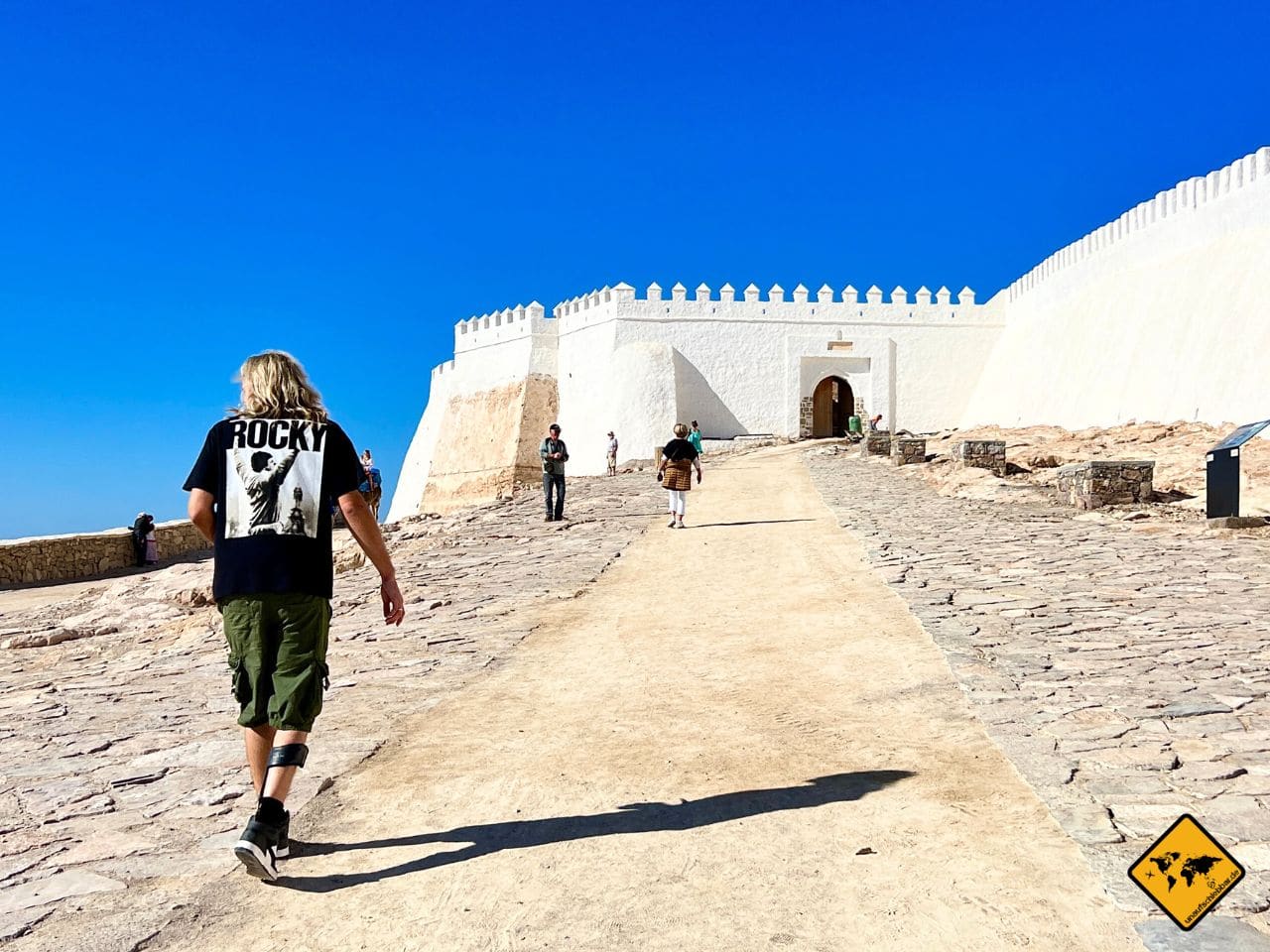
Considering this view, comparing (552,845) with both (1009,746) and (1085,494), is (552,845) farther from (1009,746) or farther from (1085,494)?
(1085,494)

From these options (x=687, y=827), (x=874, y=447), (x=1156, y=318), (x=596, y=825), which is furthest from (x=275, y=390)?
(x=1156, y=318)

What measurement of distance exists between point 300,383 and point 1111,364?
89.7 feet

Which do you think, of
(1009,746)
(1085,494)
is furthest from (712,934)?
(1085,494)

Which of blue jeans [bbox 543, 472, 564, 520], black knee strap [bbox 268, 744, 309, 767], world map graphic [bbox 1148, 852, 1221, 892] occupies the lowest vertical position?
black knee strap [bbox 268, 744, 309, 767]

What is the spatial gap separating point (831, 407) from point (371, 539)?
3595cm

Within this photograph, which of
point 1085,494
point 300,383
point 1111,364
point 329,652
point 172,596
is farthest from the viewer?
point 1111,364

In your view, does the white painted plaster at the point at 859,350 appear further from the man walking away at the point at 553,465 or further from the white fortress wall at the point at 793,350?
the man walking away at the point at 553,465

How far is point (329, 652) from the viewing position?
639cm

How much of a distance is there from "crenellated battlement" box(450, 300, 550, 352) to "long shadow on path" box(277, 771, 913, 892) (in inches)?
1446

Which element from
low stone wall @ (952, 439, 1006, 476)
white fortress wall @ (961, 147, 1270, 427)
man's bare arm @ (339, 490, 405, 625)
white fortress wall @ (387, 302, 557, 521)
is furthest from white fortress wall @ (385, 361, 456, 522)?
man's bare arm @ (339, 490, 405, 625)

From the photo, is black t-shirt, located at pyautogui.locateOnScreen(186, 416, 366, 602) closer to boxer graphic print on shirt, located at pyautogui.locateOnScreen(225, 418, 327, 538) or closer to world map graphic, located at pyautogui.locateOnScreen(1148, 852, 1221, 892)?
boxer graphic print on shirt, located at pyautogui.locateOnScreen(225, 418, 327, 538)

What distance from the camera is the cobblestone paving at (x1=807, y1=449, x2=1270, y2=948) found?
10.4 feet

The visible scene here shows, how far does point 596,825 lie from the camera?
3.29 metres

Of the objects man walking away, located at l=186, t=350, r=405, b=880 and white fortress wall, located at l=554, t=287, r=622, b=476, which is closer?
man walking away, located at l=186, t=350, r=405, b=880
